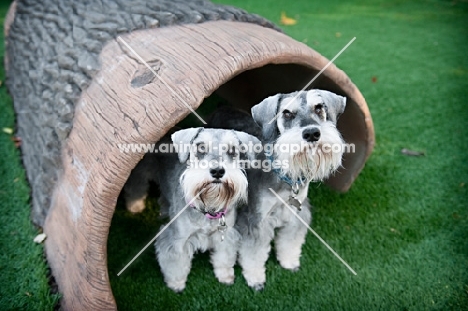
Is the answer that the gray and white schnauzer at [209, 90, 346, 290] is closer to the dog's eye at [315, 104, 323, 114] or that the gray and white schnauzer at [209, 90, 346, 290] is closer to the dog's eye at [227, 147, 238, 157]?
the dog's eye at [315, 104, 323, 114]

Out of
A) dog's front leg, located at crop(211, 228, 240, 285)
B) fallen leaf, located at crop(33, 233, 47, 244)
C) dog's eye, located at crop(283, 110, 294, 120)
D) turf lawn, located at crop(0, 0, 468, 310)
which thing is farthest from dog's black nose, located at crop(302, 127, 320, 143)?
fallen leaf, located at crop(33, 233, 47, 244)

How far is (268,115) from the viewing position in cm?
284

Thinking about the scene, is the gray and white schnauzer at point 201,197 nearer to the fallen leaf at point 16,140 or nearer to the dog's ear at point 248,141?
the dog's ear at point 248,141

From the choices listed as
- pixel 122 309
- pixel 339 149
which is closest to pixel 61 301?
pixel 122 309

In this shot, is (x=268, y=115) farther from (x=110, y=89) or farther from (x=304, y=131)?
(x=110, y=89)

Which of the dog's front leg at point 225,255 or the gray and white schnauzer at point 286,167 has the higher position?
the gray and white schnauzer at point 286,167

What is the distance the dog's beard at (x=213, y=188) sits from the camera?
257 cm

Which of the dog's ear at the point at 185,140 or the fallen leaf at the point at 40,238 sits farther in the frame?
the fallen leaf at the point at 40,238

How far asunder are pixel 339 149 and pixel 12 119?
430 cm

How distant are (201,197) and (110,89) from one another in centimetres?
99

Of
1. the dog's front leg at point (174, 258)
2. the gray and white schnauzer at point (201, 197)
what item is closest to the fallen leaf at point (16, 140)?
the gray and white schnauzer at point (201, 197)

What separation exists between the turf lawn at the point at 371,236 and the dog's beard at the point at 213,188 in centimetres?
91

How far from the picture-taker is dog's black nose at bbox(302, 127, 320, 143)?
2.47 meters

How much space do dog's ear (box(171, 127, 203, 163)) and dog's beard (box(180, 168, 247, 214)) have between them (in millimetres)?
180
